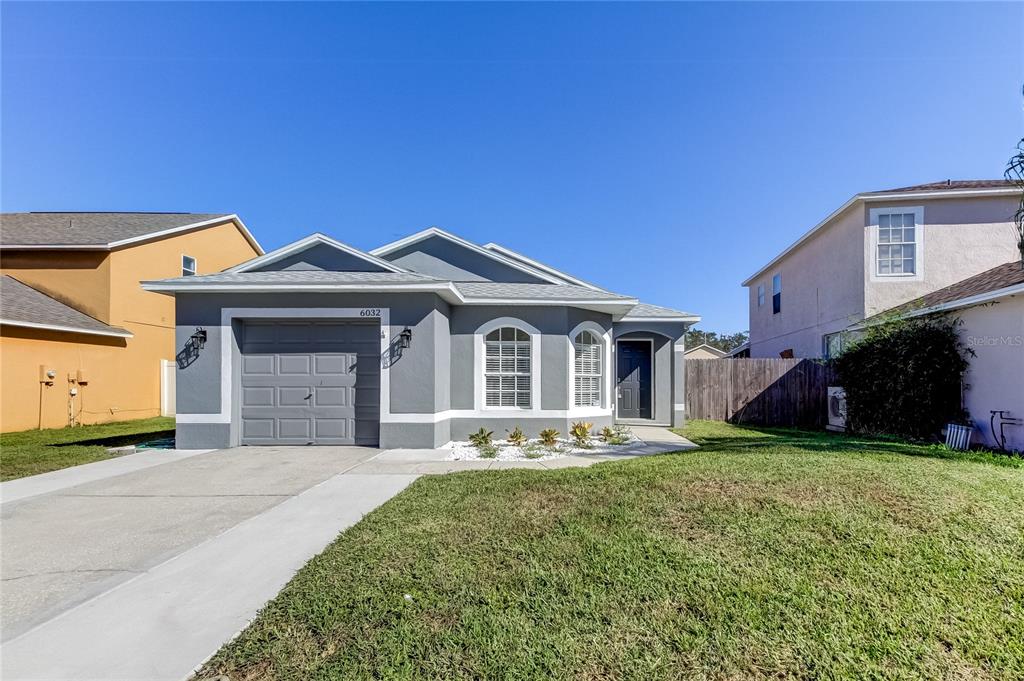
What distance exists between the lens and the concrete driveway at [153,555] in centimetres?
251

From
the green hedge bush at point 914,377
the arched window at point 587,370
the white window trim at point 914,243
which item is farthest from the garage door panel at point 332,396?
the white window trim at point 914,243

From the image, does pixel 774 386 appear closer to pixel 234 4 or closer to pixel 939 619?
pixel 939 619

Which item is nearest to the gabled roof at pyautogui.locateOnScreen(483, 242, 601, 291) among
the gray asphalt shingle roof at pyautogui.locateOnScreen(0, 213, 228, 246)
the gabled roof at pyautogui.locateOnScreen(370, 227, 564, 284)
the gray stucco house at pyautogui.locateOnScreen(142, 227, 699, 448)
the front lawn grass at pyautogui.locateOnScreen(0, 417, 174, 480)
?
the gabled roof at pyautogui.locateOnScreen(370, 227, 564, 284)

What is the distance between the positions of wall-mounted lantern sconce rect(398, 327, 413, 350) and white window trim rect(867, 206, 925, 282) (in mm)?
12957

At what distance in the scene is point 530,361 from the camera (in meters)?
9.66

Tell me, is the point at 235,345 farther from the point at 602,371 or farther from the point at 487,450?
the point at 602,371

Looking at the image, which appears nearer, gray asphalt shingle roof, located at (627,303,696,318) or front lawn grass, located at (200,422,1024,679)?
front lawn grass, located at (200,422,1024,679)

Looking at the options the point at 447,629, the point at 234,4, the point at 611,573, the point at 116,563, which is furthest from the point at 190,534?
the point at 234,4

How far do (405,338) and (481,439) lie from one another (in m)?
2.63

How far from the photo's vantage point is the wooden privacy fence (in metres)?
13.2

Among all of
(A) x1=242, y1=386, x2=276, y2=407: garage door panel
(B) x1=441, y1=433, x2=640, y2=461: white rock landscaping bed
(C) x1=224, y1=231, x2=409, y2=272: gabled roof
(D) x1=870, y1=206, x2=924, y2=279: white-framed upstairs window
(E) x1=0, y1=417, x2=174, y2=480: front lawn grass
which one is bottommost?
(E) x1=0, y1=417, x2=174, y2=480: front lawn grass

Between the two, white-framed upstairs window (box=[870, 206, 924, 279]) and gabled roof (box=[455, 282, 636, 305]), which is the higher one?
white-framed upstairs window (box=[870, 206, 924, 279])

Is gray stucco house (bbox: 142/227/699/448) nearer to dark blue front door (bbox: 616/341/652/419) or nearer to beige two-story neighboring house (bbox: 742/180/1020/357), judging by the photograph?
dark blue front door (bbox: 616/341/652/419)

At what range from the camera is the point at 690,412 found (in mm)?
13938
